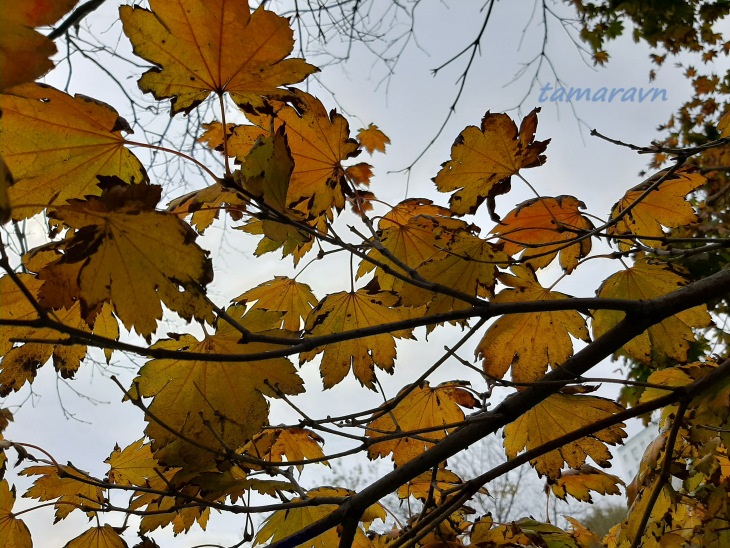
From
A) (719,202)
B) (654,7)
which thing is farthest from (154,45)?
(654,7)

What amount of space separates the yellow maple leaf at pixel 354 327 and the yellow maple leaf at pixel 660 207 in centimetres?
48

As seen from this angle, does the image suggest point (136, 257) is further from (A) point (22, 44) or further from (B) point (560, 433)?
(B) point (560, 433)

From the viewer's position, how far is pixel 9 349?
2.68ft

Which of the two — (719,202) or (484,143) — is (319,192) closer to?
(484,143)

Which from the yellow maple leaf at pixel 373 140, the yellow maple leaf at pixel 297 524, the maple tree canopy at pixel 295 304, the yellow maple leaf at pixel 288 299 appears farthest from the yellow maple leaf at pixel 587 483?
the yellow maple leaf at pixel 373 140

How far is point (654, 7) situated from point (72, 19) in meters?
4.79

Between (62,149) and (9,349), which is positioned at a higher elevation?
(62,149)

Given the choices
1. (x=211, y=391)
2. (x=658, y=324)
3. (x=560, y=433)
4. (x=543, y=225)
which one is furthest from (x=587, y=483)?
(x=211, y=391)

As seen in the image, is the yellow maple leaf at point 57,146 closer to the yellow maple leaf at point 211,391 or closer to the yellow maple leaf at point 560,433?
the yellow maple leaf at point 211,391

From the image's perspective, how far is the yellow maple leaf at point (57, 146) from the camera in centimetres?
64

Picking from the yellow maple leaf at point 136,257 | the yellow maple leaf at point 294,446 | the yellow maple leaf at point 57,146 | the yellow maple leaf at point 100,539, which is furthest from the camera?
the yellow maple leaf at point 294,446

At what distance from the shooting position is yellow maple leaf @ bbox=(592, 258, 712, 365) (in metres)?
0.98

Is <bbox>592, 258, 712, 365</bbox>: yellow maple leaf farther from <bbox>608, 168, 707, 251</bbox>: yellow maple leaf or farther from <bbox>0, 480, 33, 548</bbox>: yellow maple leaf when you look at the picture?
<bbox>0, 480, 33, 548</bbox>: yellow maple leaf

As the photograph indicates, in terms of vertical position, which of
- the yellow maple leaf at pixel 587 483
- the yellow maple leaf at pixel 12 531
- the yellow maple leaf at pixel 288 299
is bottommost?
the yellow maple leaf at pixel 587 483
